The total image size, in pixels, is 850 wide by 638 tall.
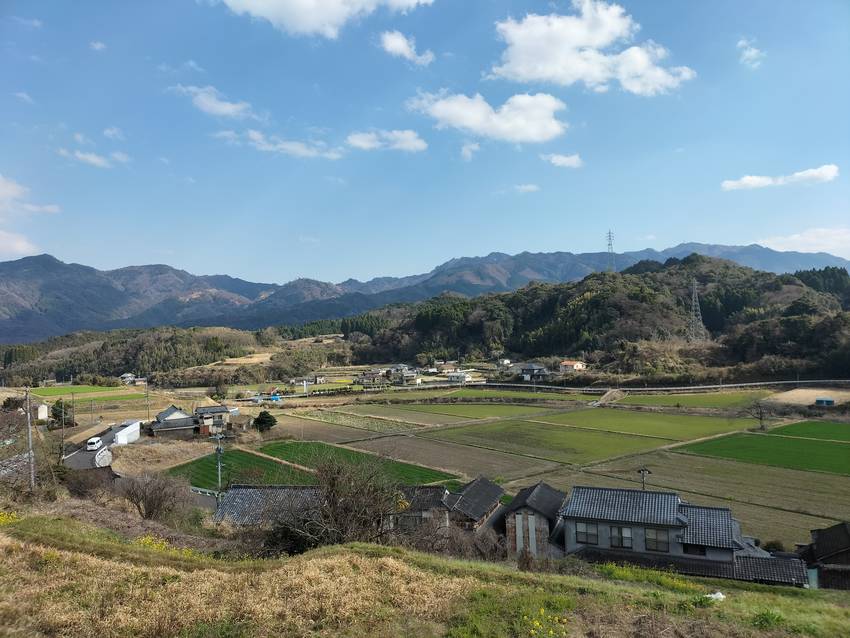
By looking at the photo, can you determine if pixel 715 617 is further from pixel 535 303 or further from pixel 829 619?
pixel 535 303

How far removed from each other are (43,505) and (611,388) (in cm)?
6392

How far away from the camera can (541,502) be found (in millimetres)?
19719

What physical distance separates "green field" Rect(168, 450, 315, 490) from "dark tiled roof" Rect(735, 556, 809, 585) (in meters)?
19.6

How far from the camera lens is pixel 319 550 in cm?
980

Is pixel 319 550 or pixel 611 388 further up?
pixel 319 550

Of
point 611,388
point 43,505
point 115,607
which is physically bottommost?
point 611,388

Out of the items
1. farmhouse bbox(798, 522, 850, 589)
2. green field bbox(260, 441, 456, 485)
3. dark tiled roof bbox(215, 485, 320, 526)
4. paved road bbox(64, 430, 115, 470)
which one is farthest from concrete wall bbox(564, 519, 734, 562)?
paved road bbox(64, 430, 115, 470)

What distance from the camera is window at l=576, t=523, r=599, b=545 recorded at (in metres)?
17.7

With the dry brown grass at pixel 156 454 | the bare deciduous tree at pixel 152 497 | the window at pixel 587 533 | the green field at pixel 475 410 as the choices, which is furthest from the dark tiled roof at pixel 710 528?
the green field at pixel 475 410

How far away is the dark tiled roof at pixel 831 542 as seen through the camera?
15.9m

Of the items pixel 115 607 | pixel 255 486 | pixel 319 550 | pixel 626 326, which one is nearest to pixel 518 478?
pixel 255 486

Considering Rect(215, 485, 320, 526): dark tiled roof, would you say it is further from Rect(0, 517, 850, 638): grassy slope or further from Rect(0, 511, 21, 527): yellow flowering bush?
Rect(0, 517, 850, 638): grassy slope

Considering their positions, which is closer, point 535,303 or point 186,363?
point 186,363

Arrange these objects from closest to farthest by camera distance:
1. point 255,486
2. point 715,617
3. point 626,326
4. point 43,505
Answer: point 715,617 < point 43,505 < point 255,486 < point 626,326
